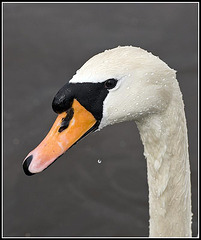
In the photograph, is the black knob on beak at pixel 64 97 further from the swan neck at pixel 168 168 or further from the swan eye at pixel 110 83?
the swan neck at pixel 168 168

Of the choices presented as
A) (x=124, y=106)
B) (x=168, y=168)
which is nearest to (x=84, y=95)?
(x=124, y=106)

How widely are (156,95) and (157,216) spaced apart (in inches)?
32.8

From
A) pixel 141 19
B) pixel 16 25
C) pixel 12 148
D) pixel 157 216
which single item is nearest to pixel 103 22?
pixel 141 19

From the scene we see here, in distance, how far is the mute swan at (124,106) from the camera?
2.52m

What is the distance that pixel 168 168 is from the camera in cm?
291

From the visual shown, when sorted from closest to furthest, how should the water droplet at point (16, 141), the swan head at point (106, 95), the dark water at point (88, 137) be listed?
1. the swan head at point (106, 95)
2. the dark water at point (88, 137)
3. the water droplet at point (16, 141)

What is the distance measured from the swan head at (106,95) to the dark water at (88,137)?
2342mm

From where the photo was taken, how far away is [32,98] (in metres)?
5.70

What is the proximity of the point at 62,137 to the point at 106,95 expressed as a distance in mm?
295

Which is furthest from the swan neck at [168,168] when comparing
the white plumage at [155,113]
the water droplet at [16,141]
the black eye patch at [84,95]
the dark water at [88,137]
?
the water droplet at [16,141]

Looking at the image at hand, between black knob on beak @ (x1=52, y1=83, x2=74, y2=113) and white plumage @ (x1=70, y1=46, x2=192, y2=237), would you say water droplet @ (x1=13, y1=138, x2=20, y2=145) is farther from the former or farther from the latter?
black knob on beak @ (x1=52, y1=83, x2=74, y2=113)

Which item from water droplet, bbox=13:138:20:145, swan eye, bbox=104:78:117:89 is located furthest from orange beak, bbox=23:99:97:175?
water droplet, bbox=13:138:20:145

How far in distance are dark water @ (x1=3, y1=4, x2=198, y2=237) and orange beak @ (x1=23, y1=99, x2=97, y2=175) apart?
2.33 m

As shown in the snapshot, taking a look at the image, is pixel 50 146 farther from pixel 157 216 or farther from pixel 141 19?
pixel 141 19
